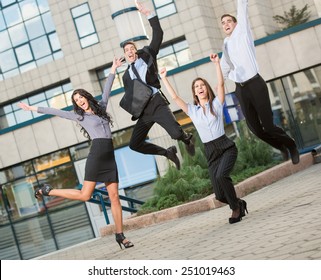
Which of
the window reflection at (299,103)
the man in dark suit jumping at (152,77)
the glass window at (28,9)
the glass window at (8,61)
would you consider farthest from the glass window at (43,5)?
the man in dark suit jumping at (152,77)

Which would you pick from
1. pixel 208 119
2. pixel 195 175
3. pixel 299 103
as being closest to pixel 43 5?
pixel 299 103

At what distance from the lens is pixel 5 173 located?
31.5 m

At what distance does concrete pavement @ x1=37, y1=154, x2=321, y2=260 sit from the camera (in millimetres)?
5859

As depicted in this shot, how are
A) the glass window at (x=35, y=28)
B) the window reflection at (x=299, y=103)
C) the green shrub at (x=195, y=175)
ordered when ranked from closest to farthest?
1. the green shrub at (x=195, y=175)
2. the window reflection at (x=299, y=103)
3. the glass window at (x=35, y=28)

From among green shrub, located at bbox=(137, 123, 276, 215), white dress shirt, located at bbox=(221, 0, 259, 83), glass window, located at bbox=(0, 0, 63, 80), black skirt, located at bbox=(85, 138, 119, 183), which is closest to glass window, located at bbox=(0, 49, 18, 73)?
glass window, located at bbox=(0, 0, 63, 80)

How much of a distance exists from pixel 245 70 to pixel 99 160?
8.34 ft

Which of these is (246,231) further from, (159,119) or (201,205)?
(201,205)

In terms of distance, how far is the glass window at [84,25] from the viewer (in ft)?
113

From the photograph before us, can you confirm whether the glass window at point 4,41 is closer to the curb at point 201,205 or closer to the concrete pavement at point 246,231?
the curb at point 201,205

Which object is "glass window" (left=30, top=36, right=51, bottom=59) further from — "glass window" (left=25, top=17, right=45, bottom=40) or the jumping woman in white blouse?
the jumping woman in white blouse

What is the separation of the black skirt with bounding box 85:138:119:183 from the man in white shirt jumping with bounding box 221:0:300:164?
2100mm

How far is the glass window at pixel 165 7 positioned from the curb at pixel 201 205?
1954cm

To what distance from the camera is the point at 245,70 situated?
6695 mm
